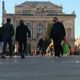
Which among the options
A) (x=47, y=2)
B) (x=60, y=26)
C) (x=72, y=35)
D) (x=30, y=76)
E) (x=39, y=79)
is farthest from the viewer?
(x=47, y=2)

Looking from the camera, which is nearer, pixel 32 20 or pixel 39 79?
pixel 39 79

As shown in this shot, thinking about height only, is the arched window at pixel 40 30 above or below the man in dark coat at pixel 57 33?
above

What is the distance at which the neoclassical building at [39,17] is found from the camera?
143 metres

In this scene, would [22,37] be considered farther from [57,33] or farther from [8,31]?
[57,33]

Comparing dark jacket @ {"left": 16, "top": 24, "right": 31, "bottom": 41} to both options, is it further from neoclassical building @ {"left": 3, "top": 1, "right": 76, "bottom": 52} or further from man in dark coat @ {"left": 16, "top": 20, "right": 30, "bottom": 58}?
neoclassical building @ {"left": 3, "top": 1, "right": 76, "bottom": 52}

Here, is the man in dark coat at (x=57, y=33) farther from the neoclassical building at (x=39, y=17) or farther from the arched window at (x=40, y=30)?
the arched window at (x=40, y=30)

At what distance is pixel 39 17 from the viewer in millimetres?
143125

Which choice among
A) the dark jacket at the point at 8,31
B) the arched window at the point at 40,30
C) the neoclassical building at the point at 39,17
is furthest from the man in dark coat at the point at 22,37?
the arched window at the point at 40,30

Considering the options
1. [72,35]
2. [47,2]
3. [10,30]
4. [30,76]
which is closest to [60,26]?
[10,30]

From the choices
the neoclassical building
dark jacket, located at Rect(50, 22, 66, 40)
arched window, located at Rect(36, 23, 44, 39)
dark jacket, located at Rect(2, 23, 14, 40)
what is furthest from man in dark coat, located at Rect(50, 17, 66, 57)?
arched window, located at Rect(36, 23, 44, 39)

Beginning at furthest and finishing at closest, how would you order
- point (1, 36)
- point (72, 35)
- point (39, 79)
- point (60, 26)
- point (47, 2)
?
point (47, 2), point (72, 35), point (1, 36), point (60, 26), point (39, 79)

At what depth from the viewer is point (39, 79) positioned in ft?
36.2

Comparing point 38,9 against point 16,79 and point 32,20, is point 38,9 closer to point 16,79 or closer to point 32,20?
point 32,20

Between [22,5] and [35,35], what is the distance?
1077 cm
